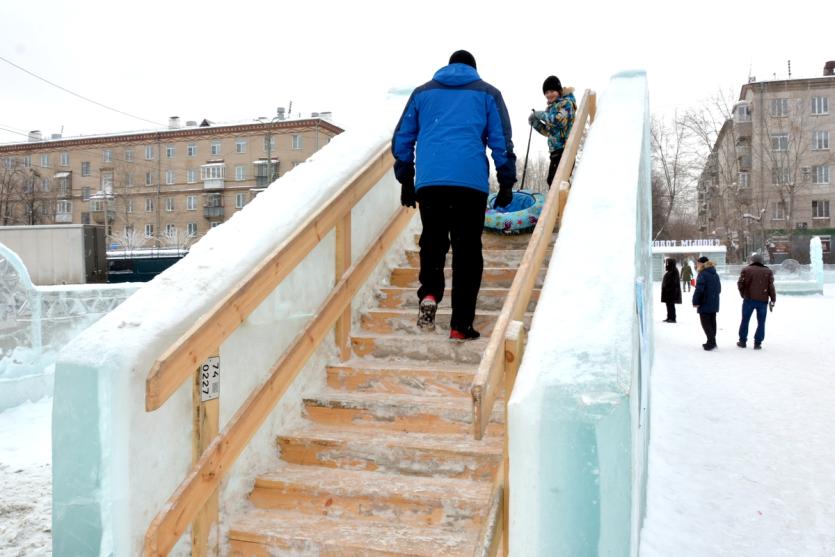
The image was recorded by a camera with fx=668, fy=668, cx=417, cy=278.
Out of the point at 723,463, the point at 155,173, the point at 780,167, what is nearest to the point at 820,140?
the point at 780,167

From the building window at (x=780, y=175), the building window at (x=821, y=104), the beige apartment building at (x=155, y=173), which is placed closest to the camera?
the building window at (x=780, y=175)

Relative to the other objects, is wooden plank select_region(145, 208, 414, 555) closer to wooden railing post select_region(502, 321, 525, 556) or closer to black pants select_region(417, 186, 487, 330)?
black pants select_region(417, 186, 487, 330)

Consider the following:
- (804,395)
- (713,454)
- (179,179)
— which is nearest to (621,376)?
(713,454)

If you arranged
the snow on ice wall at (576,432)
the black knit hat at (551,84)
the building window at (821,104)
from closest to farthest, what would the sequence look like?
the snow on ice wall at (576,432)
the black knit hat at (551,84)
the building window at (821,104)

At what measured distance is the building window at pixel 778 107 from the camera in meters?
44.2

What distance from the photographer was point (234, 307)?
273 centimetres

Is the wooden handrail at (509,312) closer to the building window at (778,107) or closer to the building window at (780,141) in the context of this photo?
the building window at (780,141)

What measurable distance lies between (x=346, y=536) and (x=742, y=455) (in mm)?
3811

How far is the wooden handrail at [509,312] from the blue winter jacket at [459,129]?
0.40 meters

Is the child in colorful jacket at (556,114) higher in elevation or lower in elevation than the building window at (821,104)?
lower

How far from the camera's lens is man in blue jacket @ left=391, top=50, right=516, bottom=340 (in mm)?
3748

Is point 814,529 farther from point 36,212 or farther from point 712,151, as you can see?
point 36,212

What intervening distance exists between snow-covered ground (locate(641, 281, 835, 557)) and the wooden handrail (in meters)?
1.74

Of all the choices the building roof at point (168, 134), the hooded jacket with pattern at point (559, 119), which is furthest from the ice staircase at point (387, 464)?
the building roof at point (168, 134)
